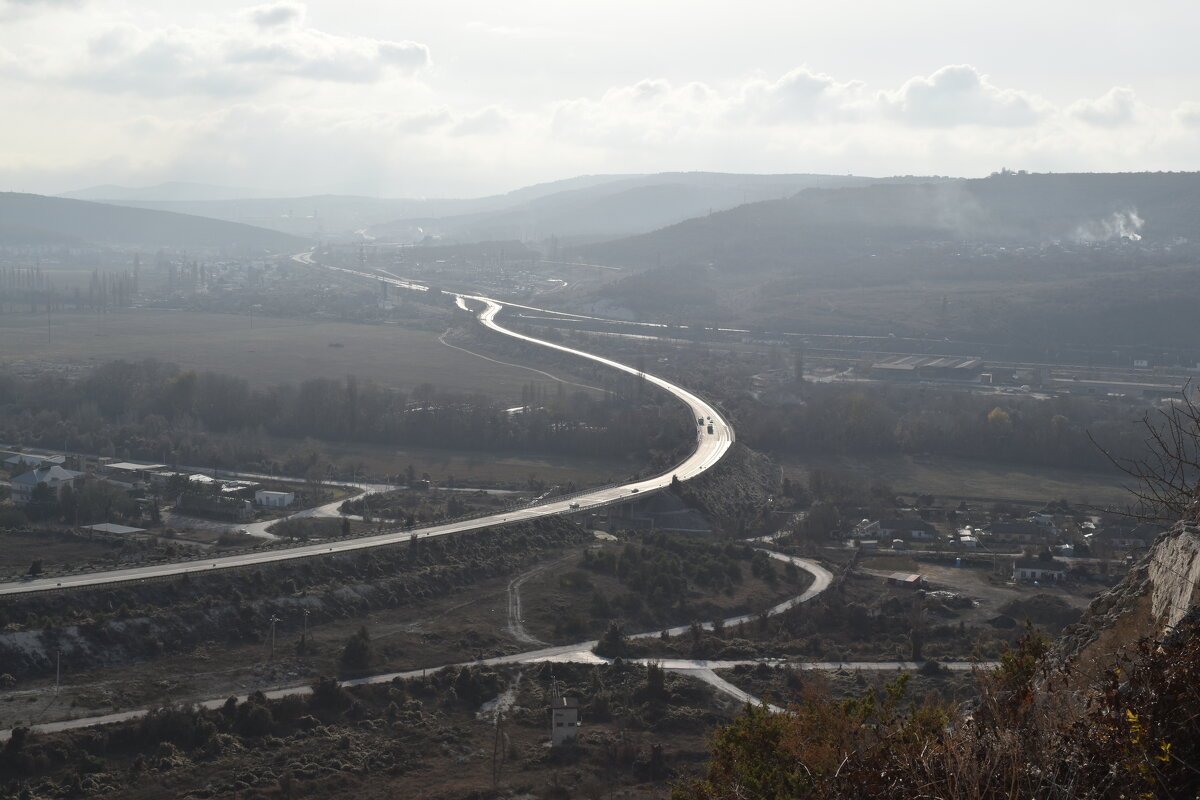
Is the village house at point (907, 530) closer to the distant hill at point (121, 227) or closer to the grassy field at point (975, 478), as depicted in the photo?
the grassy field at point (975, 478)

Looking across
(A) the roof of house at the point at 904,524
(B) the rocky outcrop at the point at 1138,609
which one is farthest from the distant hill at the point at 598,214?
(B) the rocky outcrop at the point at 1138,609

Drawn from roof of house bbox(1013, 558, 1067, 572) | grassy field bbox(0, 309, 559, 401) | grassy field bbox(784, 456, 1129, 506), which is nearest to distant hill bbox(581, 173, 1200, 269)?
grassy field bbox(0, 309, 559, 401)

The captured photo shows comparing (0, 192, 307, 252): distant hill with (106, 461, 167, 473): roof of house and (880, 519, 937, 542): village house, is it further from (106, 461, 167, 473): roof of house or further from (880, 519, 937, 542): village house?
(880, 519, 937, 542): village house

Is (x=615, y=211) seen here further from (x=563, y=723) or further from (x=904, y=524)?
(x=563, y=723)

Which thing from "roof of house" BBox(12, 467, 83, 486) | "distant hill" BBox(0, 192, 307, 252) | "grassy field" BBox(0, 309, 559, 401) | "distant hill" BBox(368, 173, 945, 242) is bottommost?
"roof of house" BBox(12, 467, 83, 486)

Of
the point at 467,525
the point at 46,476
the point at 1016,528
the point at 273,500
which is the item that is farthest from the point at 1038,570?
the point at 46,476

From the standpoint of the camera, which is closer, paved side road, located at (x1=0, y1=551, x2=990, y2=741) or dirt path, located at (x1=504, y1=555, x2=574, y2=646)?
paved side road, located at (x1=0, y1=551, x2=990, y2=741)
